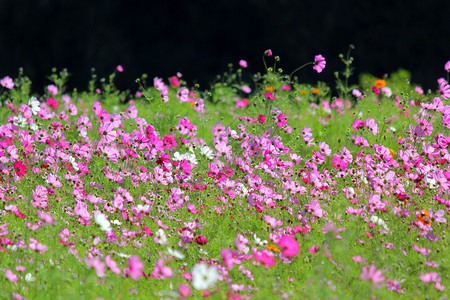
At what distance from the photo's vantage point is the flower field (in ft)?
7.84

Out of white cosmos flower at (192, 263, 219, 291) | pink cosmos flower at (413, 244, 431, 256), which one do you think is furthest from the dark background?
white cosmos flower at (192, 263, 219, 291)

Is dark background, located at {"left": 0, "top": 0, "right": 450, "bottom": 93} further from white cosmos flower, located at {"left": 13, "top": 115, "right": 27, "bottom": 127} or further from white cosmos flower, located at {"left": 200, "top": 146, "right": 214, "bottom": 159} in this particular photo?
white cosmos flower, located at {"left": 200, "top": 146, "right": 214, "bottom": 159}

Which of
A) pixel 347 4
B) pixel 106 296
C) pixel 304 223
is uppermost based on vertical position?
pixel 347 4

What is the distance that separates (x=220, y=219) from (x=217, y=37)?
7704 mm

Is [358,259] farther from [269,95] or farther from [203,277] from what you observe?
[269,95]

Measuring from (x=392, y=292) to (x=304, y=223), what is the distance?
2.31 ft

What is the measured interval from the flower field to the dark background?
5.99m

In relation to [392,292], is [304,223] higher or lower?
higher

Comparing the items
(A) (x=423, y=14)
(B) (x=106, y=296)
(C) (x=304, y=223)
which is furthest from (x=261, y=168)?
(A) (x=423, y=14)

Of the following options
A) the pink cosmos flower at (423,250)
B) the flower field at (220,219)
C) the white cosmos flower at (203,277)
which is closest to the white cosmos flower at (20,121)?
the flower field at (220,219)

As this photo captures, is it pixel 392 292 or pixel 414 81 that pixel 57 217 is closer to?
pixel 392 292

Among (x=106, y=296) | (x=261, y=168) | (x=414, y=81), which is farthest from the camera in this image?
(x=414, y=81)

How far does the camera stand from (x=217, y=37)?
34.8 ft

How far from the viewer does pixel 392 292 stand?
2461 mm
